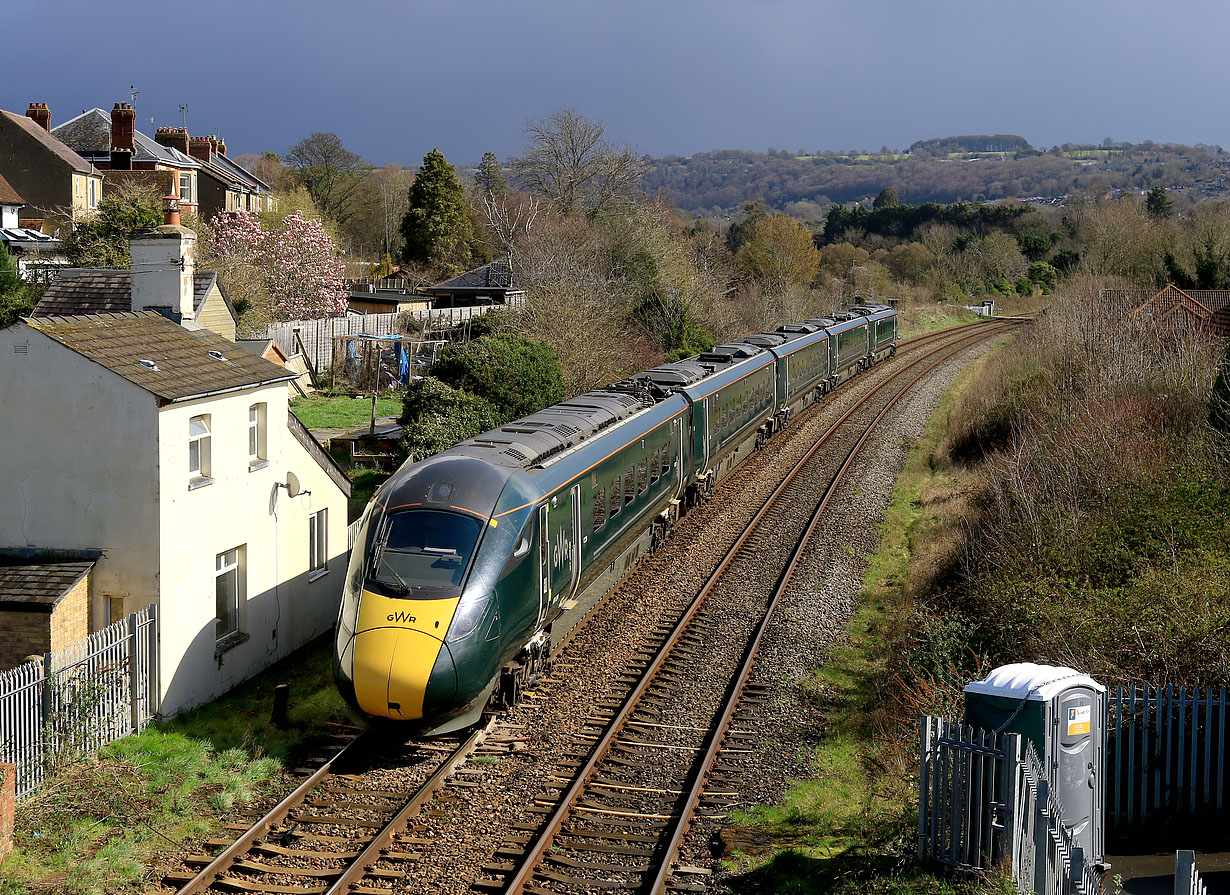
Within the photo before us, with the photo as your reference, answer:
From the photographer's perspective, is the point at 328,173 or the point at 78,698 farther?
the point at 328,173

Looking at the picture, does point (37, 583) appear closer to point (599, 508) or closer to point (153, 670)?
point (153, 670)

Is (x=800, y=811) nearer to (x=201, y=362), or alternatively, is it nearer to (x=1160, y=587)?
(x=1160, y=587)

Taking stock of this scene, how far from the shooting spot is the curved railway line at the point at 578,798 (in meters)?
9.32

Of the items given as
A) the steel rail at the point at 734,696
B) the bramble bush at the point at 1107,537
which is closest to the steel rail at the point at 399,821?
the steel rail at the point at 734,696

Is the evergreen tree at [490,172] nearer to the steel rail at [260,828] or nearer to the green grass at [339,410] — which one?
the green grass at [339,410]

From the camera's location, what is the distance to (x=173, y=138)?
193 feet

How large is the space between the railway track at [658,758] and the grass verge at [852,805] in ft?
2.14

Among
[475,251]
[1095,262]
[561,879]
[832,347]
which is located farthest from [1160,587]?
[475,251]

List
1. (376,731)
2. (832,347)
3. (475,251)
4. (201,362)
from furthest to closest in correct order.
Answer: (475,251)
(832,347)
(201,362)
(376,731)

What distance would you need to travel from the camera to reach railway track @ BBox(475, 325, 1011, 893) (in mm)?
9484

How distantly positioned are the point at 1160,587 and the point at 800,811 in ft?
15.9

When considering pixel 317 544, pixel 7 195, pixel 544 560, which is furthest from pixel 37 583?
pixel 7 195

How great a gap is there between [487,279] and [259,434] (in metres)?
36.8

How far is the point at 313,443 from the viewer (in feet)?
53.6
